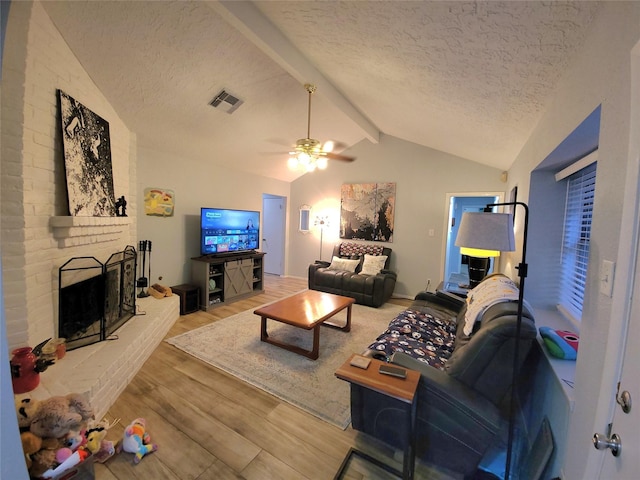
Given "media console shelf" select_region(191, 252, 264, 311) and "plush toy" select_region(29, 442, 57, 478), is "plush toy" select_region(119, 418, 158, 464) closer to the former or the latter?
"plush toy" select_region(29, 442, 57, 478)

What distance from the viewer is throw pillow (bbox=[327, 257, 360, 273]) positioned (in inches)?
196

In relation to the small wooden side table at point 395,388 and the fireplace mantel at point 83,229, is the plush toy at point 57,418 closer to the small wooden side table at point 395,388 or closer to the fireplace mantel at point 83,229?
the fireplace mantel at point 83,229

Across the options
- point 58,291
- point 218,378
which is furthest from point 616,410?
point 58,291

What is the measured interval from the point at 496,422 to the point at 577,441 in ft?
1.33

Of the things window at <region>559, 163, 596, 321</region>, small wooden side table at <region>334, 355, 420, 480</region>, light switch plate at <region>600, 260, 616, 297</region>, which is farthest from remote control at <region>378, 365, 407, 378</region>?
window at <region>559, 163, 596, 321</region>

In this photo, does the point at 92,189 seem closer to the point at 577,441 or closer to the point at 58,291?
the point at 58,291

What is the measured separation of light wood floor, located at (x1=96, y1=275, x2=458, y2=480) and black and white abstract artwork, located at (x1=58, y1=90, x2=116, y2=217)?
155 centimetres

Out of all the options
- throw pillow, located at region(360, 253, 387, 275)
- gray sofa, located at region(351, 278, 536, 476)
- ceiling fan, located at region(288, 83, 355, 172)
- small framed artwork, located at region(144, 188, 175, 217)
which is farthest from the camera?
throw pillow, located at region(360, 253, 387, 275)

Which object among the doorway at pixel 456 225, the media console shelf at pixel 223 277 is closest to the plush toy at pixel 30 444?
the media console shelf at pixel 223 277

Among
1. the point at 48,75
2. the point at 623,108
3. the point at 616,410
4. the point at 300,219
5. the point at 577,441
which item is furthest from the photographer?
the point at 300,219

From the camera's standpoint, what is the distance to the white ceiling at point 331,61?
145 cm

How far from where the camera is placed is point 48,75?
73.5 inches

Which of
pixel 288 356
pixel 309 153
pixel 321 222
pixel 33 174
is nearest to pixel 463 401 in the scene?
pixel 288 356

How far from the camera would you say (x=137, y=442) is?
1.59 m
